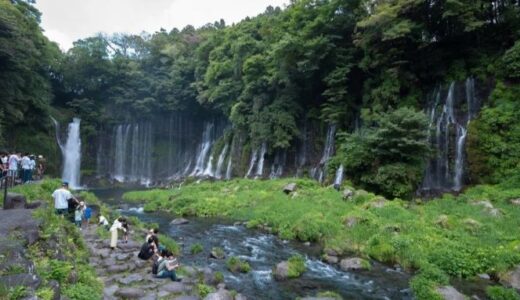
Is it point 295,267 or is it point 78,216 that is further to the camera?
point 78,216

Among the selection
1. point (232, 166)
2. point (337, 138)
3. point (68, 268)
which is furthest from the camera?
point (232, 166)

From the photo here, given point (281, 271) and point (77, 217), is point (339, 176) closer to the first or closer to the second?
point (281, 271)

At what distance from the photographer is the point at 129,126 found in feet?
155

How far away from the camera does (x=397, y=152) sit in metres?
18.8

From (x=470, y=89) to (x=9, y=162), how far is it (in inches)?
937

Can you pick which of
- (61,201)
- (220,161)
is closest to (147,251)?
(61,201)

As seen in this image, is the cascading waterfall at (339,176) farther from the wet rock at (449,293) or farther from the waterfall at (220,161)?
the waterfall at (220,161)

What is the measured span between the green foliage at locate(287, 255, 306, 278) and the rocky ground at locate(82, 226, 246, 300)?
2.13 m

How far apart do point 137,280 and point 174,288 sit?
3.62ft

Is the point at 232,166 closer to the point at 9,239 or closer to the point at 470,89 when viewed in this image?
the point at 470,89

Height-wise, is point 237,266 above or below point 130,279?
below

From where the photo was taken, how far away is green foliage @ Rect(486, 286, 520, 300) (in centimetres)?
857

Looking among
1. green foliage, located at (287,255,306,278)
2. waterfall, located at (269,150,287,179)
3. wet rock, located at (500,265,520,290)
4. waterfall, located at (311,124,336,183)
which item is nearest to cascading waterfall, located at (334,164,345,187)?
waterfall, located at (311,124,336,183)

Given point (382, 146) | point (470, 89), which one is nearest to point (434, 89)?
point (470, 89)
